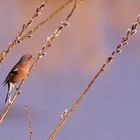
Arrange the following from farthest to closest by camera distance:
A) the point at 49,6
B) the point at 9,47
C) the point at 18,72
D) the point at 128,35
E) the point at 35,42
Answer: the point at 49,6 < the point at 35,42 < the point at 18,72 < the point at 9,47 < the point at 128,35

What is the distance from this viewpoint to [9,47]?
6.48ft

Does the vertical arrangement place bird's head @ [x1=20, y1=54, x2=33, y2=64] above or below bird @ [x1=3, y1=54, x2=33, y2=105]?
above

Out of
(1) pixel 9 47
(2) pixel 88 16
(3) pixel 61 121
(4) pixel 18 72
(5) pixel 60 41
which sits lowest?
(3) pixel 61 121

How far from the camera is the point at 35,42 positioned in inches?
390

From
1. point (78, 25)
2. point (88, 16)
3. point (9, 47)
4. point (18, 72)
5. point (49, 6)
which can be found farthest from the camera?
point (88, 16)

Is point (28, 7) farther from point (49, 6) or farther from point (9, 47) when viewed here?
point (9, 47)

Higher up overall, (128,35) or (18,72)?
(18,72)

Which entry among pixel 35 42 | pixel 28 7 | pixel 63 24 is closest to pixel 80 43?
pixel 28 7

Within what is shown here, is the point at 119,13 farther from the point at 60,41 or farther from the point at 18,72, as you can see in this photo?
the point at 18,72

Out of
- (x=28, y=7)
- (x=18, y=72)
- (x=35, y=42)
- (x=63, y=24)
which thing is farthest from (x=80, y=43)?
(x=63, y=24)

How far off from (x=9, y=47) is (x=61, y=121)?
27 centimetres

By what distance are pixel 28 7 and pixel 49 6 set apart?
0.51 m

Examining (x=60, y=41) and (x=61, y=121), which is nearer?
(x=61, y=121)

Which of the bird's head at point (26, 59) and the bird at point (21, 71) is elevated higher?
the bird's head at point (26, 59)
